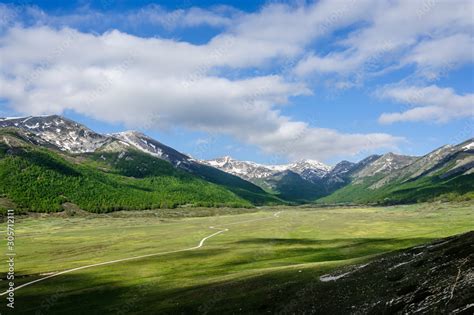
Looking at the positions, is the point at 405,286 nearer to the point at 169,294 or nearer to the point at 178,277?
the point at 169,294

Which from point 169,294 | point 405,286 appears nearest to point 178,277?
point 169,294

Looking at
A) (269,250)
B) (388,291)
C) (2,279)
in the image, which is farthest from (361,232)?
(388,291)

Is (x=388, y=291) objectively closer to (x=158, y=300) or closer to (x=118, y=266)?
(x=158, y=300)

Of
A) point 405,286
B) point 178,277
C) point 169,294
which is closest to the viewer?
point 405,286

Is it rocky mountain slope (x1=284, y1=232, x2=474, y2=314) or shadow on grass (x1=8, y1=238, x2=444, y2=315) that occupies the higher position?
rocky mountain slope (x1=284, y1=232, x2=474, y2=314)

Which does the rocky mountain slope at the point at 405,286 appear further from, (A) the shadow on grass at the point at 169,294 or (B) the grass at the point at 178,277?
(B) the grass at the point at 178,277

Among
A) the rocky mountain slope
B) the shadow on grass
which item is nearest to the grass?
the shadow on grass

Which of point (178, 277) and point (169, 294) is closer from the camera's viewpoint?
point (169, 294)

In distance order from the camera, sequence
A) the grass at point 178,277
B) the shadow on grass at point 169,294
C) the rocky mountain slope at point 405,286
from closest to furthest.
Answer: the rocky mountain slope at point 405,286, the shadow on grass at point 169,294, the grass at point 178,277

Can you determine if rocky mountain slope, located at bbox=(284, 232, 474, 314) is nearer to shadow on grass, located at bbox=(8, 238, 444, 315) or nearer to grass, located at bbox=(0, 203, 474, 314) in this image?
shadow on grass, located at bbox=(8, 238, 444, 315)

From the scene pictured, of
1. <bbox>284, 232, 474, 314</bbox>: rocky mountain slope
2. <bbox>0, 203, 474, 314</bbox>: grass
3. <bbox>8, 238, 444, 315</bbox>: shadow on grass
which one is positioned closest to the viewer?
<bbox>284, 232, 474, 314</bbox>: rocky mountain slope

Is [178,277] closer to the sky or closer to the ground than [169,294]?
closer to the ground

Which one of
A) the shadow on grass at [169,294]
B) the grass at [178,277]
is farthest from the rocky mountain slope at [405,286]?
the grass at [178,277]

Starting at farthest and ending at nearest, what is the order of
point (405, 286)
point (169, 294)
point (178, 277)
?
point (178, 277), point (169, 294), point (405, 286)
